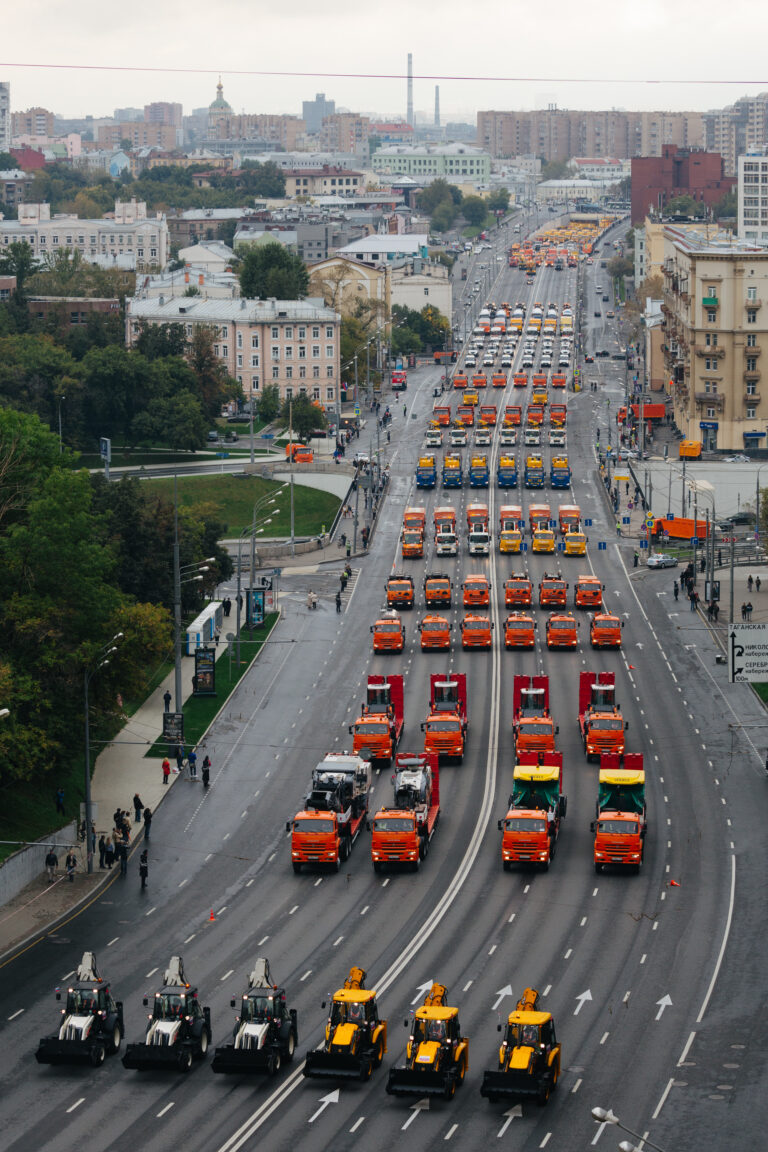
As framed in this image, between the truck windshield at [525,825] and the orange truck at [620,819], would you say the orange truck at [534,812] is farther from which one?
the orange truck at [620,819]

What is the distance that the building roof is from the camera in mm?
169500

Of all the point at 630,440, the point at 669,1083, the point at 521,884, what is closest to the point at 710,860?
the point at 521,884

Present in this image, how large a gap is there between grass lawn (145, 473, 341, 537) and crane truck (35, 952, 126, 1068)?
247 feet

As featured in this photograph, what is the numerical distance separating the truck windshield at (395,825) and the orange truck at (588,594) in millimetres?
37595

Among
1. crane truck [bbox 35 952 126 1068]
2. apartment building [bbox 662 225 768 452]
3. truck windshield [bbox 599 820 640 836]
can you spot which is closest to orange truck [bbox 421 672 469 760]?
truck windshield [bbox 599 820 640 836]

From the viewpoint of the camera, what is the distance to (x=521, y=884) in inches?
2391

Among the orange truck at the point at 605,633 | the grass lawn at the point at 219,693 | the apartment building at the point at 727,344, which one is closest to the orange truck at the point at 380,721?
the grass lawn at the point at 219,693

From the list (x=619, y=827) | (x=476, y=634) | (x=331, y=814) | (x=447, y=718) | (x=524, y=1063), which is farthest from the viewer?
(x=476, y=634)

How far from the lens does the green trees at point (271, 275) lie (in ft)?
609

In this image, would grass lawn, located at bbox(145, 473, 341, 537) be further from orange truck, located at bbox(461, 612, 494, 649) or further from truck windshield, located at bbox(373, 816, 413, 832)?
truck windshield, located at bbox(373, 816, 413, 832)

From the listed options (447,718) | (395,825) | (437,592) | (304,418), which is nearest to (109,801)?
(447,718)

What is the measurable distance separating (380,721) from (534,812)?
42.6 ft

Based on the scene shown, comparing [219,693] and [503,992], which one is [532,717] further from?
[503,992]

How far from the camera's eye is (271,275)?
186m
